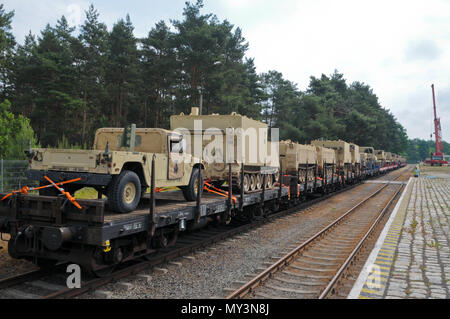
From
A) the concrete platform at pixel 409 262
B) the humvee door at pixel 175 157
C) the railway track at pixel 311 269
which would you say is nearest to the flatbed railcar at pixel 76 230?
the humvee door at pixel 175 157

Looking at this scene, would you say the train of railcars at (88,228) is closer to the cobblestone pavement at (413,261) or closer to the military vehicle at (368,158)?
the cobblestone pavement at (413,261)

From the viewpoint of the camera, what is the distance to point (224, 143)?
396 inches

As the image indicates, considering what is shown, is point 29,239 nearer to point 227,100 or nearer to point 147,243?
point 147,243

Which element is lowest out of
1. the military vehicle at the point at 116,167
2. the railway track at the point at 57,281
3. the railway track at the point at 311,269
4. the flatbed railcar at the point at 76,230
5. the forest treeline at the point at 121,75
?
the railway track at the point at 311,269

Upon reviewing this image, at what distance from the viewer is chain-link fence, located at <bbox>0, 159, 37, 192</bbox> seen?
41.9 ft

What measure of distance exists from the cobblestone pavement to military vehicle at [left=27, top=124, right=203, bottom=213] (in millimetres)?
4114

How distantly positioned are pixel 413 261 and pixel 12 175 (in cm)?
1331

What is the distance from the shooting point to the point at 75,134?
39.1m

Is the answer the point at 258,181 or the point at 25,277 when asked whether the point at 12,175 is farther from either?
the point at 258,181

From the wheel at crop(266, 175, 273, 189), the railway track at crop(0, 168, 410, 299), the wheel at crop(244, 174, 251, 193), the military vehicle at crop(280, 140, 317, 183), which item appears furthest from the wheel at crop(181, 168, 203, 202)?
the military vehicle at crop(280, 140, 317, 183)

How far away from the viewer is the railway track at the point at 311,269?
19.0 ft

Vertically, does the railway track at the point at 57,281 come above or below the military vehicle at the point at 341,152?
below

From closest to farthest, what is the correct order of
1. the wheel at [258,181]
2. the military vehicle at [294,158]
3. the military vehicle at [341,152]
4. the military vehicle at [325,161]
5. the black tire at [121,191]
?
1. the black tire at [121,191]
2. the wheel at [258,181]
3. the military vehicle at [294,158]
4. the military vehicle at [325,161]
5. the military vehicle at [341,152]
